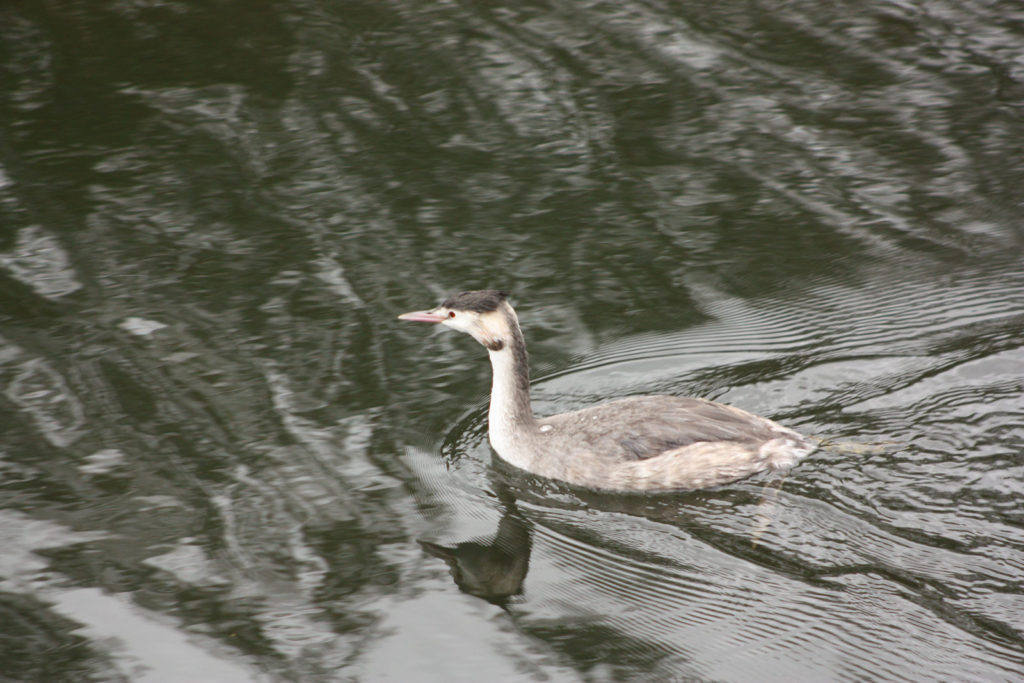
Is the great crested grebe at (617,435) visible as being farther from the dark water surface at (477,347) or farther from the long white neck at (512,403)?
the dark water surface at (477,347)

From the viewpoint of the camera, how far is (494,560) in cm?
623

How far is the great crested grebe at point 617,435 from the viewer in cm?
673

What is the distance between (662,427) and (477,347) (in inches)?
76.9

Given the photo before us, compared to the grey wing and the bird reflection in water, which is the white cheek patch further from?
the bird reflection in water

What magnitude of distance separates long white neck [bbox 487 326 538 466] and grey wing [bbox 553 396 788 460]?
0.91ft

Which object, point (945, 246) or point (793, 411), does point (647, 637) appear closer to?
point (793, 411)

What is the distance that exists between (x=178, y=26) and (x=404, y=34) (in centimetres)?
255

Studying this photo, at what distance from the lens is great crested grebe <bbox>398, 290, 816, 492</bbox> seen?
6727 millimetres

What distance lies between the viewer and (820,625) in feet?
17.9

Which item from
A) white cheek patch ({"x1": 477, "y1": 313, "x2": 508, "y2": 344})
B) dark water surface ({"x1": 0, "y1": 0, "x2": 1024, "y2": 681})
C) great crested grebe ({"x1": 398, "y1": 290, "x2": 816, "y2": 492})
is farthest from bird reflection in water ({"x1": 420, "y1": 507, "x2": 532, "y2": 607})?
white cheek patch ({"x1": 477, "y1": 313, "x2": 508, "y2": 344})

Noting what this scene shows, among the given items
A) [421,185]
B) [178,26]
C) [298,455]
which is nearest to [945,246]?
[421,185]

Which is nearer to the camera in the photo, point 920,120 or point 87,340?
point 87,340

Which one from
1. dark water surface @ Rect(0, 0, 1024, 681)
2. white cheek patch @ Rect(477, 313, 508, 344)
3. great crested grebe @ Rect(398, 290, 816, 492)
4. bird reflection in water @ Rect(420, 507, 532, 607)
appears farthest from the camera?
white cheek patch @ Rect(477, 313, 508, 344)

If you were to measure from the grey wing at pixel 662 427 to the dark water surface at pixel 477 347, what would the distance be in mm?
319
